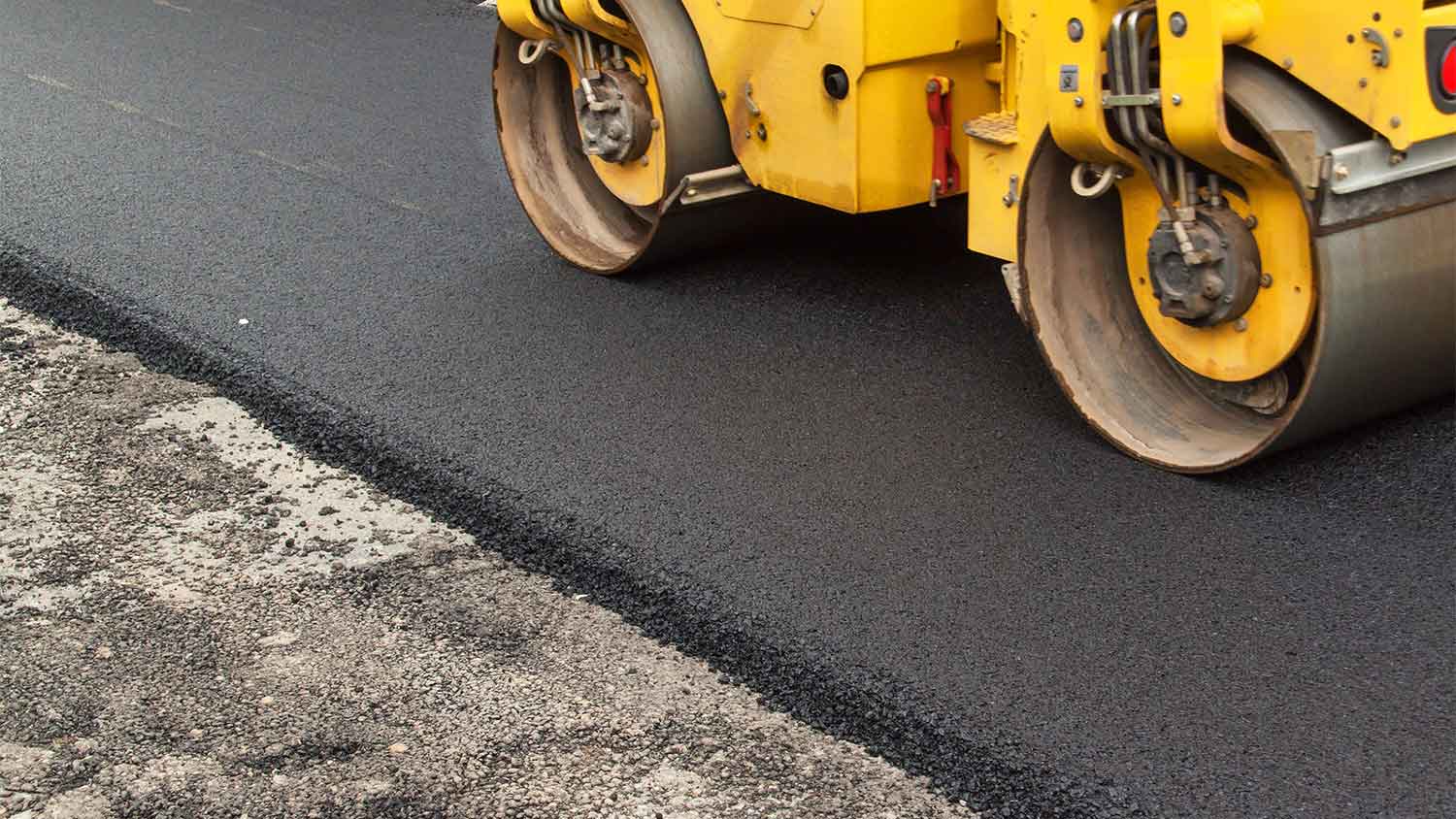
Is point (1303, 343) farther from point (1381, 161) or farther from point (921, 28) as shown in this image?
point (921, 28)

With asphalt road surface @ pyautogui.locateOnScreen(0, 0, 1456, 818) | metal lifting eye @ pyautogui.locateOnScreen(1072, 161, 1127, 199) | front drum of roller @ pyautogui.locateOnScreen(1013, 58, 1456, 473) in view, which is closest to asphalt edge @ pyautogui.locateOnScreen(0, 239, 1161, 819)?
asphalt road surface @ pyautogui.locateOnScreen(0, 0, 1456, 818)

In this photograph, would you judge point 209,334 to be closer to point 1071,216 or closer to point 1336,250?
point 1071,216

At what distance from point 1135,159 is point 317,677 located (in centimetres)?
179

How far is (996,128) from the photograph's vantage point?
369cm

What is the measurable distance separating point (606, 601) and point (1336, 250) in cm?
145

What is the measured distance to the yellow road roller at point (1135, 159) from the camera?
3.01m

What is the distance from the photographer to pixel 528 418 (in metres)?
3.96

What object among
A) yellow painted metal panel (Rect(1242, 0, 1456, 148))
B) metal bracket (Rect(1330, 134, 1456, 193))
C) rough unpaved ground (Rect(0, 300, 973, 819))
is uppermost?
yellow painted metal panel (Rect(1242, 0, 1456, 148))

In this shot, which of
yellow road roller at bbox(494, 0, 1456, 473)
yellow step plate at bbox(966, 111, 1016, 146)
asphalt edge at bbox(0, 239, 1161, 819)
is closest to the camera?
asphalt edge at bbox(0, 239, 1161, 819)

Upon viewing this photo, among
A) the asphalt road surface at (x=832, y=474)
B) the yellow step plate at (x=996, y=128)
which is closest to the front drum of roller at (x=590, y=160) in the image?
the asphalt road surface at (x=832, y=474)

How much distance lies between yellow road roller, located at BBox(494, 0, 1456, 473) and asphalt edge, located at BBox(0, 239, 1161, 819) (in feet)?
3.24

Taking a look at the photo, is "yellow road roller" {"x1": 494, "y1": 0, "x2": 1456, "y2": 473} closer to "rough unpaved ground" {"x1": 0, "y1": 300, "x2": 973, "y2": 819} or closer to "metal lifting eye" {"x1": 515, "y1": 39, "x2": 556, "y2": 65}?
"metal lifting eye" {"x1": 515, "y1": 39, "x2": 556, "y2": 65}

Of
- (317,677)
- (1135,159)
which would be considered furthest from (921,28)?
(317,677)

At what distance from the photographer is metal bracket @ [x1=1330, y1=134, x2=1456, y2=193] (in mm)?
2957
